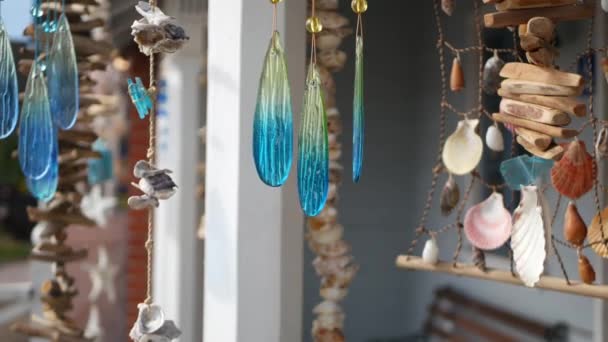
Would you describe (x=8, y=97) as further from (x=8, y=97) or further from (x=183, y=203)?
(x=183, y=203)

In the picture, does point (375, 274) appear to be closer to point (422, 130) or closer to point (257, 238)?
point (422, 130)

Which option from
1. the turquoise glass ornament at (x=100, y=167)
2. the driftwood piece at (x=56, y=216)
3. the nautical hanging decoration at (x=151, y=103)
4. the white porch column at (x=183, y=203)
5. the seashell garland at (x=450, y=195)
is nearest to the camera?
the nautical hanging decoration at (x=151, y=103)

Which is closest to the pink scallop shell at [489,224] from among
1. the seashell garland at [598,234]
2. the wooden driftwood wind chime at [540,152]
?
the wooden driftwood wind chime at [540,152]

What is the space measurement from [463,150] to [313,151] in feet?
1.17

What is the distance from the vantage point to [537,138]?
29.9 inches

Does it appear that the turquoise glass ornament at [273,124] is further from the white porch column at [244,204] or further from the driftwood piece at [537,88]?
the driftwood piece at [537,88]

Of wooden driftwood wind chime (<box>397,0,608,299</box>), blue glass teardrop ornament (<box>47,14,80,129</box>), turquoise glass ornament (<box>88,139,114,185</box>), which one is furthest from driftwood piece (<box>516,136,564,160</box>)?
turquoise glass ornament (<box>88,139,114,185</box>)

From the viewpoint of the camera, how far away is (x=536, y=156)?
820 millimetres

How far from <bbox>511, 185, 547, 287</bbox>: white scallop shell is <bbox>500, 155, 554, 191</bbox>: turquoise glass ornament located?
3 cm

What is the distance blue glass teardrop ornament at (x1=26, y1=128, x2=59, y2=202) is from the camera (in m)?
0.75

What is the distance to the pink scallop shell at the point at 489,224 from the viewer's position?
87 centimetres

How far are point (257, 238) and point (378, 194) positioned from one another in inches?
70.6

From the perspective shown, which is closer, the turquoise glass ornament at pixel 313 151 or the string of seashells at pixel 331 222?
the turquoise glass ornament at pixel 313 151

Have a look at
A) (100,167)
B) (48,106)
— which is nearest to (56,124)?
(48,106)
